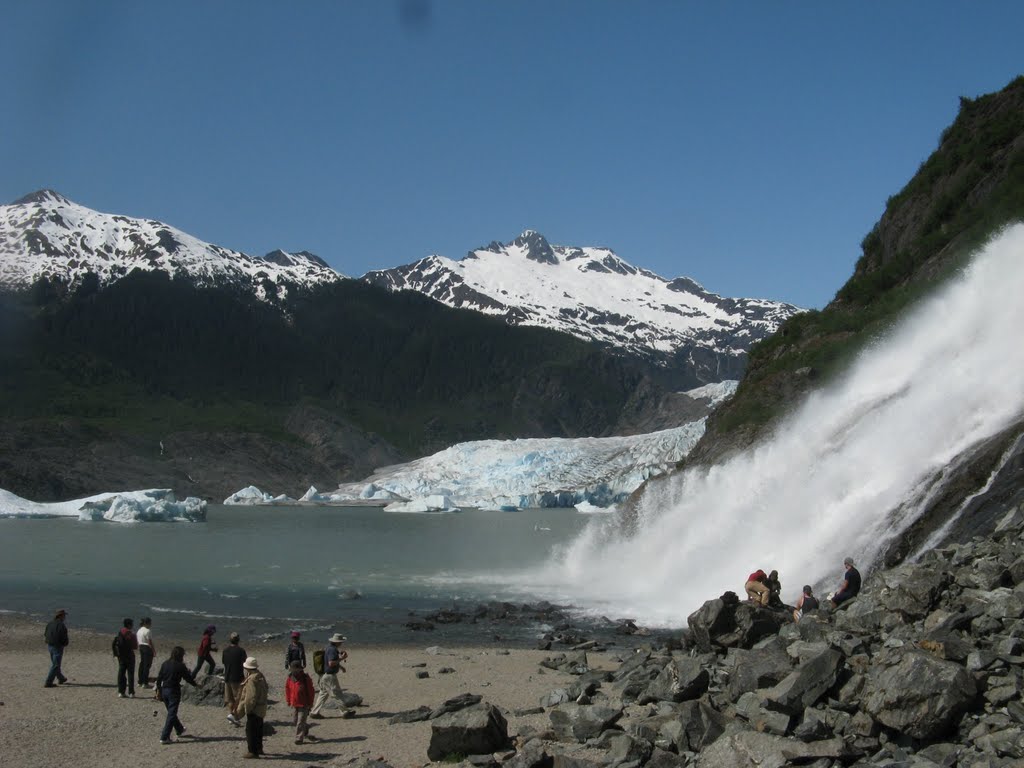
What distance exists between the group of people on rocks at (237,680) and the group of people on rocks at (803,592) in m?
8.95

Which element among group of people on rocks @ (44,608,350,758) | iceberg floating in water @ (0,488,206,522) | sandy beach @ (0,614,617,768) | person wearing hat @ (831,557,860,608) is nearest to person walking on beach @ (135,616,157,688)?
group of people on rocks @ (44,608,350,758)

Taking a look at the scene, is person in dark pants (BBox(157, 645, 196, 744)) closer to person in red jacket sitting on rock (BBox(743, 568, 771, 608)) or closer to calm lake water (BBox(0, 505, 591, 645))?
person in red jacket sitting on rock (BBox(743, 568, 771, 608))

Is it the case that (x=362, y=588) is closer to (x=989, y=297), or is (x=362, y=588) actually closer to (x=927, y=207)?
(x=989, y=297)

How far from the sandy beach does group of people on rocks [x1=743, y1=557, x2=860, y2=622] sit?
4075 mm

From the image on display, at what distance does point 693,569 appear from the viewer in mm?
34594

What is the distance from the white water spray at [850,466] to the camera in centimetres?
2562

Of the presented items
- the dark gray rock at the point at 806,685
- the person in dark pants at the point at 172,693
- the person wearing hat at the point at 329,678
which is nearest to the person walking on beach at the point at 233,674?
the person in dark pants at the point at 172,693

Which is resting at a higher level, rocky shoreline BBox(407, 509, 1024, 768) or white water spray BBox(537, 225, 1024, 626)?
white water spray BBox(537, 225, 1024, 626)

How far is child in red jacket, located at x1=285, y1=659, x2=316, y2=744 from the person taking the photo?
16.0 m

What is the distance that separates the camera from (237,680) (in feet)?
56.3

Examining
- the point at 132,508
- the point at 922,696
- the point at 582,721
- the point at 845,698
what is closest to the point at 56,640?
the point at 582,721

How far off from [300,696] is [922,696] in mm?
9864

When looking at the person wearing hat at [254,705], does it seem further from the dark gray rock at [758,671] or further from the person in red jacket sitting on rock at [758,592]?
the person in red jacket sitting on rock at [758,592]

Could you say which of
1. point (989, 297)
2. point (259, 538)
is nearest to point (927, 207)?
point (989, 297)
